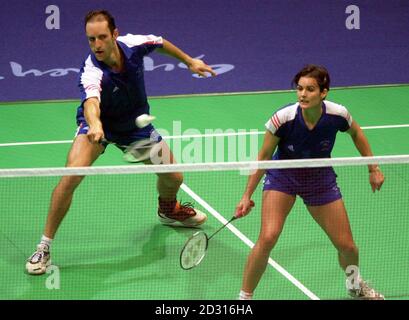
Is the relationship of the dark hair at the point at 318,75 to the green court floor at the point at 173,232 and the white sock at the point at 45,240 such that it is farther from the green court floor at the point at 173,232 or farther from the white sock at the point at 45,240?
the white sock at the point at 45,240

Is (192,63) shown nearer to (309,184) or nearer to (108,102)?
(108,102)

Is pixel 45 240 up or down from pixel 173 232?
up

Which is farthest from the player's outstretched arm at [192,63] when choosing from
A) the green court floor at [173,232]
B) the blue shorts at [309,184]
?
the green court floor at [173,232]

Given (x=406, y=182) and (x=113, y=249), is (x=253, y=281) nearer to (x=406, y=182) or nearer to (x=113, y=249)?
(x=113, y=249)

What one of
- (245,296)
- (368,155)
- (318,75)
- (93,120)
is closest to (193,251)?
(245,296)

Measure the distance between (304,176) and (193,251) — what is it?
95 centimetres

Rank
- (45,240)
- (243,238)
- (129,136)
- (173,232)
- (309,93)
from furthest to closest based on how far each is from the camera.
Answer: (173,232) → (243,238) → (129,136) → (45,240) → (309,93)

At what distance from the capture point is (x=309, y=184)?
251 inches

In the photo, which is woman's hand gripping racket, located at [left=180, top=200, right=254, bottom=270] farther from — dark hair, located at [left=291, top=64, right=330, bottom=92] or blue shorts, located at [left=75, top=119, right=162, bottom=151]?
blue shorts, located at [left=75, top=119, right=162, bottom=151]

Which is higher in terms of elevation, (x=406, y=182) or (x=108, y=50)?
(x=108, y=50)

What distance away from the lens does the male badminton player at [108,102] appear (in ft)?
23.0

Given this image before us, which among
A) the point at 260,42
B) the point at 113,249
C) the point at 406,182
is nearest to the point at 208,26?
the point at 260,42
